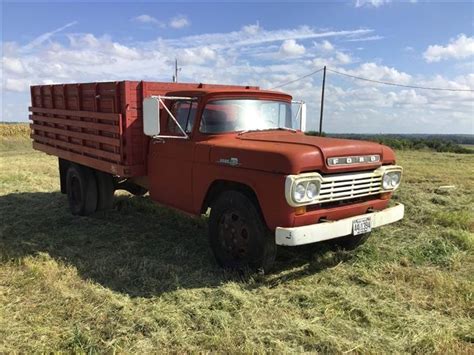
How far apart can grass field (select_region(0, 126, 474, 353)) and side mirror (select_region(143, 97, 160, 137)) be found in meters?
1.60

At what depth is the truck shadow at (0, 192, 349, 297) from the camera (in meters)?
5.17

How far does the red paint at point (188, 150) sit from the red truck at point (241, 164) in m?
0.01

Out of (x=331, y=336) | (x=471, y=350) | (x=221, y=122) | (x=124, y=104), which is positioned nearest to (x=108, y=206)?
(x=124, y=104)

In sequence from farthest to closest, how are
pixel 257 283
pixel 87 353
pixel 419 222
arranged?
pixel 419 222
pixel 257 283
pixel 87 353

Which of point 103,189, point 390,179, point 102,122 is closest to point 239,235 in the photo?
point 390,179

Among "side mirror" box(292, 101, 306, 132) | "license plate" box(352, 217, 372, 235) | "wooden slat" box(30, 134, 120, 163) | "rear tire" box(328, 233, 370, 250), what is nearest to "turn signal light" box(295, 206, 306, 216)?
"license plate" box(352, 217, 372, 235)

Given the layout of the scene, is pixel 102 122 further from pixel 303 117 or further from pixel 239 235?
pixel 239 235

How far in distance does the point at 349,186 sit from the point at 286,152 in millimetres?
966

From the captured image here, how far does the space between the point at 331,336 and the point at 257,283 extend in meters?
1.33

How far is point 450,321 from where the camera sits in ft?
13.7

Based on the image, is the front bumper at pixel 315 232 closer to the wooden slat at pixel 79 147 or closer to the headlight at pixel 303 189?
the headlight at pixel 303 189

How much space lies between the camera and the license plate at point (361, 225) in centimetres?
499

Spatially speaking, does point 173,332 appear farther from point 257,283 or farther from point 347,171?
point 347,171

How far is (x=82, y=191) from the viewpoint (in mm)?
8375
